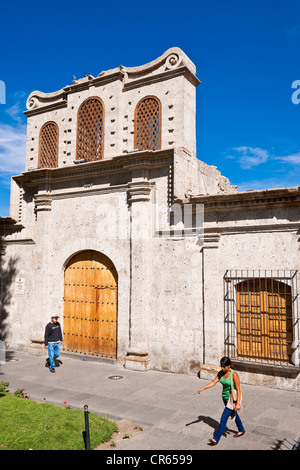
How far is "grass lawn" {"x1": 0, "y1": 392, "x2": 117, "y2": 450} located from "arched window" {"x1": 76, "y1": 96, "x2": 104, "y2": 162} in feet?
24.7

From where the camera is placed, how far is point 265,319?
885 cm

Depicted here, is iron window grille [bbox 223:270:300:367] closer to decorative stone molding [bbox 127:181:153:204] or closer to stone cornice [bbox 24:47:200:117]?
decorative stone molding [bbox 127:181:153:204]

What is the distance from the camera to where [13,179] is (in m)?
13.5

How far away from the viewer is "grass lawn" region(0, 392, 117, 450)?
5.40 m

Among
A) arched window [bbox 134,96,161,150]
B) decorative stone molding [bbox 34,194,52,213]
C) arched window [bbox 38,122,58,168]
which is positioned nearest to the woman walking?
arched window [bbox 134,96,161,150]

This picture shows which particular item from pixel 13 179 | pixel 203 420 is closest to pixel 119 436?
pixel 203 420

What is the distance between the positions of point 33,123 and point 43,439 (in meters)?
11.1

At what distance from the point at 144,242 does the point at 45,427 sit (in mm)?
5618

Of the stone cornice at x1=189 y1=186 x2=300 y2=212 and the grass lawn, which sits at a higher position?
the stone cornice at x1=189 y1=186 x2=300 y2=212

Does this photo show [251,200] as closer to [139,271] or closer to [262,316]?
[262,316]

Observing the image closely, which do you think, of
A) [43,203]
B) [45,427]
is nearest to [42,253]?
[43,203]

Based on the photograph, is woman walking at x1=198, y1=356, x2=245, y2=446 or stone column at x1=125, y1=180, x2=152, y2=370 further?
stone column at x1=125, y1=180, x2=152, y2=370

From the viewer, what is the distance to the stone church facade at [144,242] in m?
8.91

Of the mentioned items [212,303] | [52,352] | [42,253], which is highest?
[42,253]
